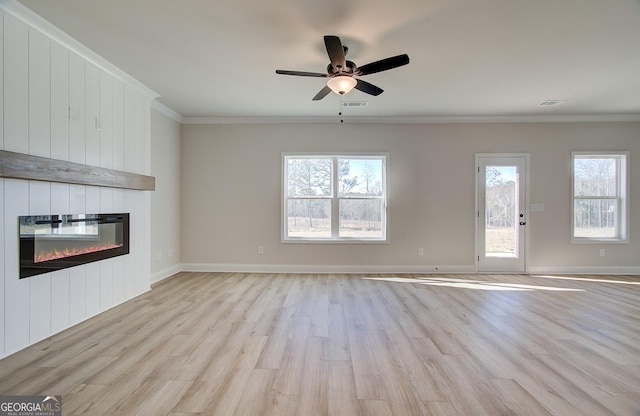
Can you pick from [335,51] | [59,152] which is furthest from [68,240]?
[335,51]

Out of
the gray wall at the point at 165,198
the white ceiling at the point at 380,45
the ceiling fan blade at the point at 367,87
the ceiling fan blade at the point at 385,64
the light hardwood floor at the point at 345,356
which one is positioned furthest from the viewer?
the gray wall at the point at 165,198

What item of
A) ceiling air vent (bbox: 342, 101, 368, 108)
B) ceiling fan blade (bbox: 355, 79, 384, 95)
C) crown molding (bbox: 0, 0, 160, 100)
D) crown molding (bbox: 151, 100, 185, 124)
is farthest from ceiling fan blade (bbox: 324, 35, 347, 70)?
crown molding (bbox: 151, 100, 185, 124)

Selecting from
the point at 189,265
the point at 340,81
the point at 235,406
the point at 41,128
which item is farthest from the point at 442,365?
the point at 189,265

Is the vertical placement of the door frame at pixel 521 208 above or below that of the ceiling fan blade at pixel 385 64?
below

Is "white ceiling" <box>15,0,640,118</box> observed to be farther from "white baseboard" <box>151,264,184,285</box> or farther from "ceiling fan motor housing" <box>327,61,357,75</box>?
"white baseboard" <box>151,264,184,285</box>

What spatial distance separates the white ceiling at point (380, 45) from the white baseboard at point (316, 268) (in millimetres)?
2876

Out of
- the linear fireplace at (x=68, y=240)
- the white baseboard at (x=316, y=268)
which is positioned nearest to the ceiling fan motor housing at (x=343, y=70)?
the linear fireplace at (x=68, y=240)

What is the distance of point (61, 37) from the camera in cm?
275

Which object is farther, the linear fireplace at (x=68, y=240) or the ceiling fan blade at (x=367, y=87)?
the ceiling fan blade at (x=367, y=87)

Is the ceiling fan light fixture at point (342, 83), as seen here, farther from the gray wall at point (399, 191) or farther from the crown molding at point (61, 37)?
the crown molding at point (61, 37)

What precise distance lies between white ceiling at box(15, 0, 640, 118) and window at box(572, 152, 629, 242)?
128cm

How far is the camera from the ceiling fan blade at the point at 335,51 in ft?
7.53

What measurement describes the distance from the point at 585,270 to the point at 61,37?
8.21 meters

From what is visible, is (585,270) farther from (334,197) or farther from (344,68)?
(344,68)
